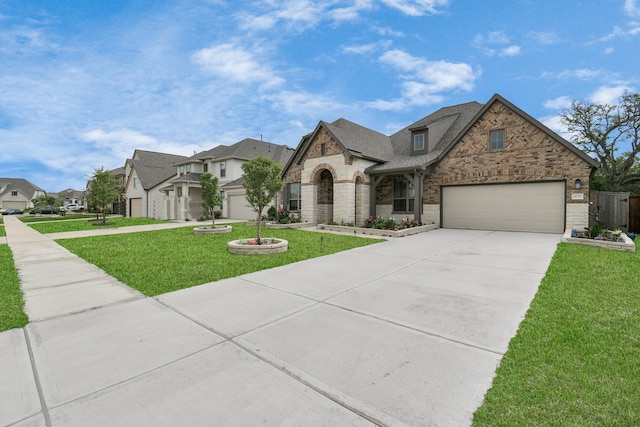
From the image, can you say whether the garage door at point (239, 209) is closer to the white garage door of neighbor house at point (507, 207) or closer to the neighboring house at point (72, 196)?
the white garage door of neighbor house at point (507, 207)

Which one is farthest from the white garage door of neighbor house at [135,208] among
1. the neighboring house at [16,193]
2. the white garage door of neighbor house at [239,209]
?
the neighboring house at [16,193]

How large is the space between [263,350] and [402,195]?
16.0 meters

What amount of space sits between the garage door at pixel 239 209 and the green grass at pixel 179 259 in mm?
12767

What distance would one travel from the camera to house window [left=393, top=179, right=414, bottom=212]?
1770cm

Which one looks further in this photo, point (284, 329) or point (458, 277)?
point (458, 277)

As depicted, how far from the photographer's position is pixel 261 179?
10977 millimetres

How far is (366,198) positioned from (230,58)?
33.4ft

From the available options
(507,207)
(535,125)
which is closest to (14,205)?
(507,207)

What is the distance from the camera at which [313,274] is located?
6762mm

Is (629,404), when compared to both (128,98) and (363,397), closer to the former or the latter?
(363,397)

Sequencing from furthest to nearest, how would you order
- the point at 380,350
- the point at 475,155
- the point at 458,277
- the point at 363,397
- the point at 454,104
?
the point at 454,104 < the point at 475,155 < the point at 458,277 < the point at 380,350 < the point at 363,397

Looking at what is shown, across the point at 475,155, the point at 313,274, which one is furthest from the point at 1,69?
the point at 475,155

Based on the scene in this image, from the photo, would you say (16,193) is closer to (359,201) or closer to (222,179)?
(222,179)

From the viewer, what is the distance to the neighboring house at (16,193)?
62000 mm
